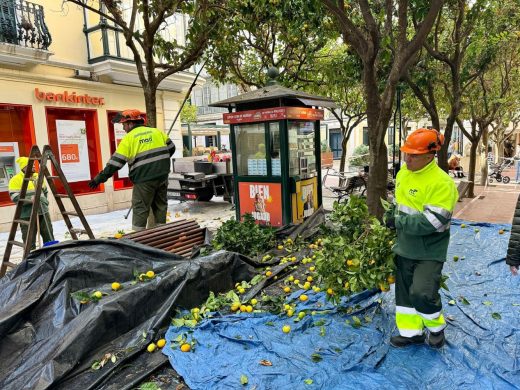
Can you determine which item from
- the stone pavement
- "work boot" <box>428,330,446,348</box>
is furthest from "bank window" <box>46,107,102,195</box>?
"work boot" <box>428,330,446,348</box>

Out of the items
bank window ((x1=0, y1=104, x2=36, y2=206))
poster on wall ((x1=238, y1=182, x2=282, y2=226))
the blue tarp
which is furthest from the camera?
bank window ((x1=0, y1=104, x2=36, y2=206))

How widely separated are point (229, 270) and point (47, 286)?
183 cm

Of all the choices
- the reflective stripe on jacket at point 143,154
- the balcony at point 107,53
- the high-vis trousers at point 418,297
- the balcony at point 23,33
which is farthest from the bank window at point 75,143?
the high-vis trousers at point 418,297

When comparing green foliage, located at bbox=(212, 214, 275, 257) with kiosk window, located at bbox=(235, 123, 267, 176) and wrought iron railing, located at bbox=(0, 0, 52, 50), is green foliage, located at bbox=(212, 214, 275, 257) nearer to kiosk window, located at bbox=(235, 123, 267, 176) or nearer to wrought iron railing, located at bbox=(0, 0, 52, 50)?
kiosk window, located at bbox=(235, 123, 267, 176)

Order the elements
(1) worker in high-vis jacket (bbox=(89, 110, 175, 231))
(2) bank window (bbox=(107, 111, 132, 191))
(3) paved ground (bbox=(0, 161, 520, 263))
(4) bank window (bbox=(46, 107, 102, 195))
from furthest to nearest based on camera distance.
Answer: (2) bank window (bbox=(107, 111, 132, 191)), (4) bank window (bbox=(46, 107, 102, 195)), (3) paved ground (bbox=(0, 161, 520, 263)), (1) worker in high-vis jacket (bbox=(89, 110, 175, 231))

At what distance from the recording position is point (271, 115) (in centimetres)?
662

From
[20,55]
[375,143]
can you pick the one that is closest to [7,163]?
[20,55]

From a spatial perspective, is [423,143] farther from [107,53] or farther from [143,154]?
[107,53]

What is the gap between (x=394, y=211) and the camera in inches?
126

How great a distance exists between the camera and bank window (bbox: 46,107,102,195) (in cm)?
1009

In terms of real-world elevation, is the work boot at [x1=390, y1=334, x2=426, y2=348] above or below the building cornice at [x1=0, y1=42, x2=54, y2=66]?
below

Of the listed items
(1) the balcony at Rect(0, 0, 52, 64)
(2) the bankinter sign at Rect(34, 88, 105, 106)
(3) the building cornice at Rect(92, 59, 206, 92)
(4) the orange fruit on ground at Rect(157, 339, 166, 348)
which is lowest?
(4) the orange fruit on ground at Rect(157, 339, 166, 348)

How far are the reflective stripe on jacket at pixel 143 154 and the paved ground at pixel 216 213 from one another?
9.02 feet

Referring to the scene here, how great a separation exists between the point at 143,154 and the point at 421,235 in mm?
3905
